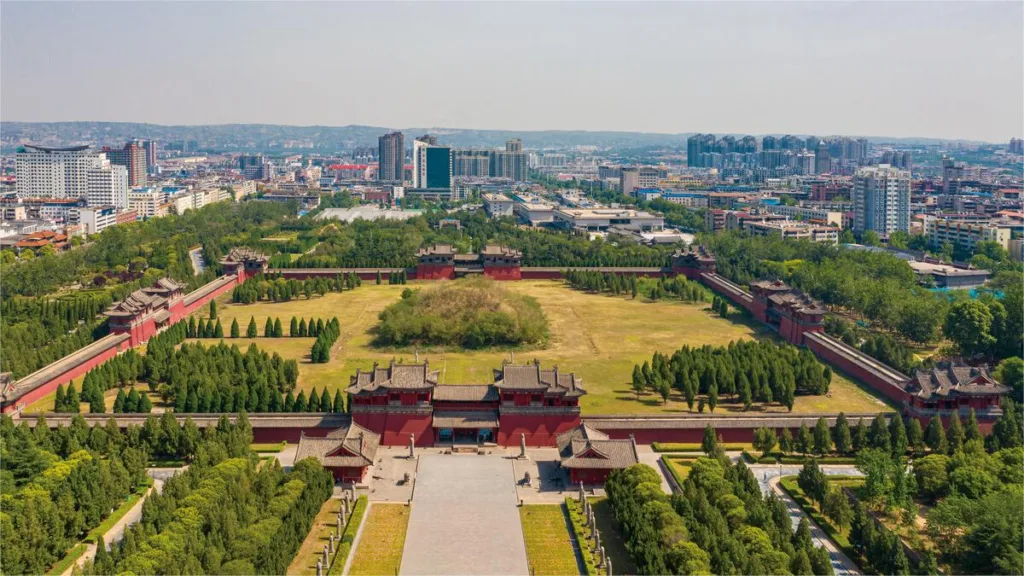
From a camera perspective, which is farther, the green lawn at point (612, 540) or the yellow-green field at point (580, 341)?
the yellow-green field at point (580, 341)

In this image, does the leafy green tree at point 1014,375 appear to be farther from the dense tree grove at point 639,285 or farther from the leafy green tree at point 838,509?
the dense tree grove at point 639,285

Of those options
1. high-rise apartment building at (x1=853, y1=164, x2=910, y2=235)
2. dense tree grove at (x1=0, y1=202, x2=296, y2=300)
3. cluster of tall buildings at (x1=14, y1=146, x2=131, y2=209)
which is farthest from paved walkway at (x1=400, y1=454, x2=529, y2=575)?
cluster of tall buildings at (x1=14, y1=146, x2=131, y2=209)

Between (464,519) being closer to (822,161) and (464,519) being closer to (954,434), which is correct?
(954,434)

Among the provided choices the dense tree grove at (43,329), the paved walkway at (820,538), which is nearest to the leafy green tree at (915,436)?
the paved walkway at (820,538)

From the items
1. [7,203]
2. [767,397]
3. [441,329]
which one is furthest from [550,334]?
[7,203]

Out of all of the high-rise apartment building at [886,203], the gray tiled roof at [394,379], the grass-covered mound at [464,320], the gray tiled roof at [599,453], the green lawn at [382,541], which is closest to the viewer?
the green lawn at [382,541]

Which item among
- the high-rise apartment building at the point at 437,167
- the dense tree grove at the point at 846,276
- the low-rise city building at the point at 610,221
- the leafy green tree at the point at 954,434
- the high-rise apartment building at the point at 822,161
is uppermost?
the high-rise apartment building at the point at 822,161
